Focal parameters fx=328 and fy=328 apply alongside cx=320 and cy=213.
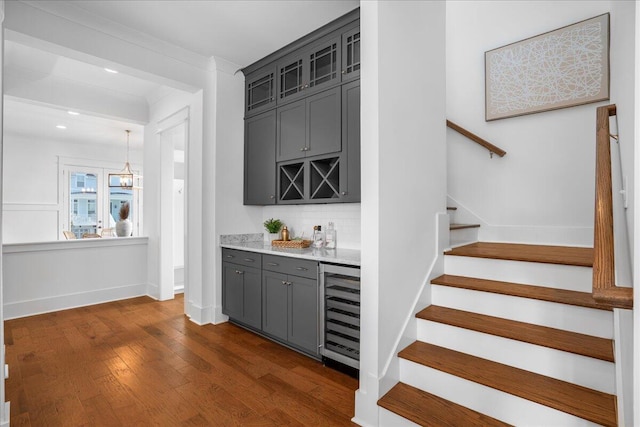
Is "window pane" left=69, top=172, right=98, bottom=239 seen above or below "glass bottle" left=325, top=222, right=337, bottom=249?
above

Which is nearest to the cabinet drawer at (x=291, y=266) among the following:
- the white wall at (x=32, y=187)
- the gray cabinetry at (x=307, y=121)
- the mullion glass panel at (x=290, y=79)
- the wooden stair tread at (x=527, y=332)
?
the gray cabinetry at (x=307, y=121)

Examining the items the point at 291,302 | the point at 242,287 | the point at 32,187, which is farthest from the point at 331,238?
the point at 32,187

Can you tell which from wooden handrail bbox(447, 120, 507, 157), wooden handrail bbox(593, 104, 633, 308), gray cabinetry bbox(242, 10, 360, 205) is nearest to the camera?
wooden handrail bbox(593, 104, 633, 308)

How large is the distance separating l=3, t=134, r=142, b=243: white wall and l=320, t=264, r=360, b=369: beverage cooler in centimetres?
744

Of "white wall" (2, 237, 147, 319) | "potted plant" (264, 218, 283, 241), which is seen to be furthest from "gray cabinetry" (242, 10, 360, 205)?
"white wall" (2, 237, 147, 319)

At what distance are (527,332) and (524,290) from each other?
1.01 ft

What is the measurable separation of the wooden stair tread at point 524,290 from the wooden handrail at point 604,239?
32.7 inches

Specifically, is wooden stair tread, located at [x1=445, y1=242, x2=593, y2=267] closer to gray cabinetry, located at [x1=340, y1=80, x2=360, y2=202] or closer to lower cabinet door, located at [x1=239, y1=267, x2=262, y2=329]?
gray cabinetry, located at [x1=340, y1=80, x2=360, y2=202]

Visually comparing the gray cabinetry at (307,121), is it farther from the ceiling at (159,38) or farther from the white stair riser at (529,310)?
the white stair riser at (529,310)

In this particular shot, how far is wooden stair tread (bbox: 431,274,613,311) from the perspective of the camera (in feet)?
6.33

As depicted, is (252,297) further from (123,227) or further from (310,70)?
(123,227)

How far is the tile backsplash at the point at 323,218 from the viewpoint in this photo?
3.40 m

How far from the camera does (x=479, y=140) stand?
3350mm

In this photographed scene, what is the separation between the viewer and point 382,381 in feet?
6.56
